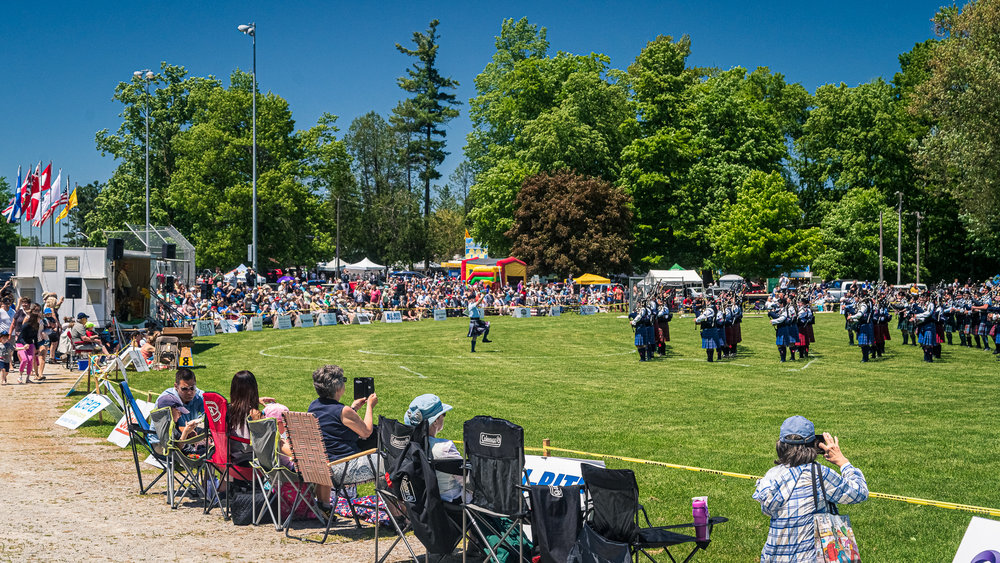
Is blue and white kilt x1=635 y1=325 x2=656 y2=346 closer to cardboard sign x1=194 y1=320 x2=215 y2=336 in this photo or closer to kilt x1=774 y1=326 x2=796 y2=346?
kilt x1=774 y1=326 x2=796 y2=346

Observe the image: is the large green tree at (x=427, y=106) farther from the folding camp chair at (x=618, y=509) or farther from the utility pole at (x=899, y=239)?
the folding camp chair at (x=618, y=509)

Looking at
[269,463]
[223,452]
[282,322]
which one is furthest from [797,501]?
[282,322]

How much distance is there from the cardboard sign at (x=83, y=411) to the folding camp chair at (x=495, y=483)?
8.31 meters

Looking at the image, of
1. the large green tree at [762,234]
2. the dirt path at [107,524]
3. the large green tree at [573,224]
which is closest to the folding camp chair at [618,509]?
the dirt path at [107,524]

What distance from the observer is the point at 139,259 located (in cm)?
2858

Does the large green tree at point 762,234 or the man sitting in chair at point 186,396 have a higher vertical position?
the large green tree at point 762,234

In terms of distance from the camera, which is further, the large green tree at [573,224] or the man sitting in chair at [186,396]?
the large green tree at [573,224]

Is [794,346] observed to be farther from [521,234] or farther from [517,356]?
[521,234]

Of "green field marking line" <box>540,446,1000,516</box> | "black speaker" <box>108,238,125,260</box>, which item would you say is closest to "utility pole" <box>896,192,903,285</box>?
"black speaker" <box>108,238,125,260</box>

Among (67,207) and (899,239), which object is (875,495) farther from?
(899,239)

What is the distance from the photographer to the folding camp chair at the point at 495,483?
6207 mm

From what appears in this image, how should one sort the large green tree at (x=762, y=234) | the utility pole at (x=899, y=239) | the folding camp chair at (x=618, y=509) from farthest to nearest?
the utility pole at (x=899, y=239)
the large green tree at (x=762, y=234)
the folding camp chair at (x=618, y=509)

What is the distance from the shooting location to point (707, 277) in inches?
2491

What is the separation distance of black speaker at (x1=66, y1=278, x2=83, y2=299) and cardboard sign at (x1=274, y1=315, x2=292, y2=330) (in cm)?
1423
